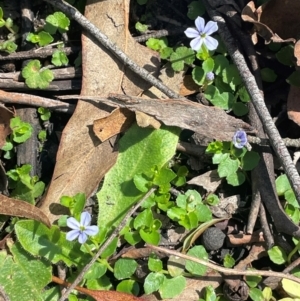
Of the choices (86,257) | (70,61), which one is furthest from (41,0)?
(86,257)

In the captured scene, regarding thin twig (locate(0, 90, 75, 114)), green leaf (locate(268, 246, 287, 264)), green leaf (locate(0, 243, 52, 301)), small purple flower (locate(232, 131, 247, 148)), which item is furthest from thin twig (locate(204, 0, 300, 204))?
green leaf (locate(0, 243, 52, 301))

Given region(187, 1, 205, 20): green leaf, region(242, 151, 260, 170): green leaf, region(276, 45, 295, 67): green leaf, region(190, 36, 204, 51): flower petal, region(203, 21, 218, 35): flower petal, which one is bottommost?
region(242, 151, 260, 170): green leaf

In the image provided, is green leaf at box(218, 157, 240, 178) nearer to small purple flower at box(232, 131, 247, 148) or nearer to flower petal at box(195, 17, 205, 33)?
small purple flower at box(232, 131, 247, 148)

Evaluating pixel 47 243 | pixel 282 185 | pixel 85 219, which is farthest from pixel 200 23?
pixel 47 243

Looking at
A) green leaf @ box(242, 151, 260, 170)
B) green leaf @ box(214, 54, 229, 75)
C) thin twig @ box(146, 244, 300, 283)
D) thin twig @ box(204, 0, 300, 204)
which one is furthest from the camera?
green leaf @ box(214, 54, 229, 75)

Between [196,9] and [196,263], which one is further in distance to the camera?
[196,9]

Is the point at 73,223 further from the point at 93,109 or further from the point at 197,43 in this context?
the point at 197,43
